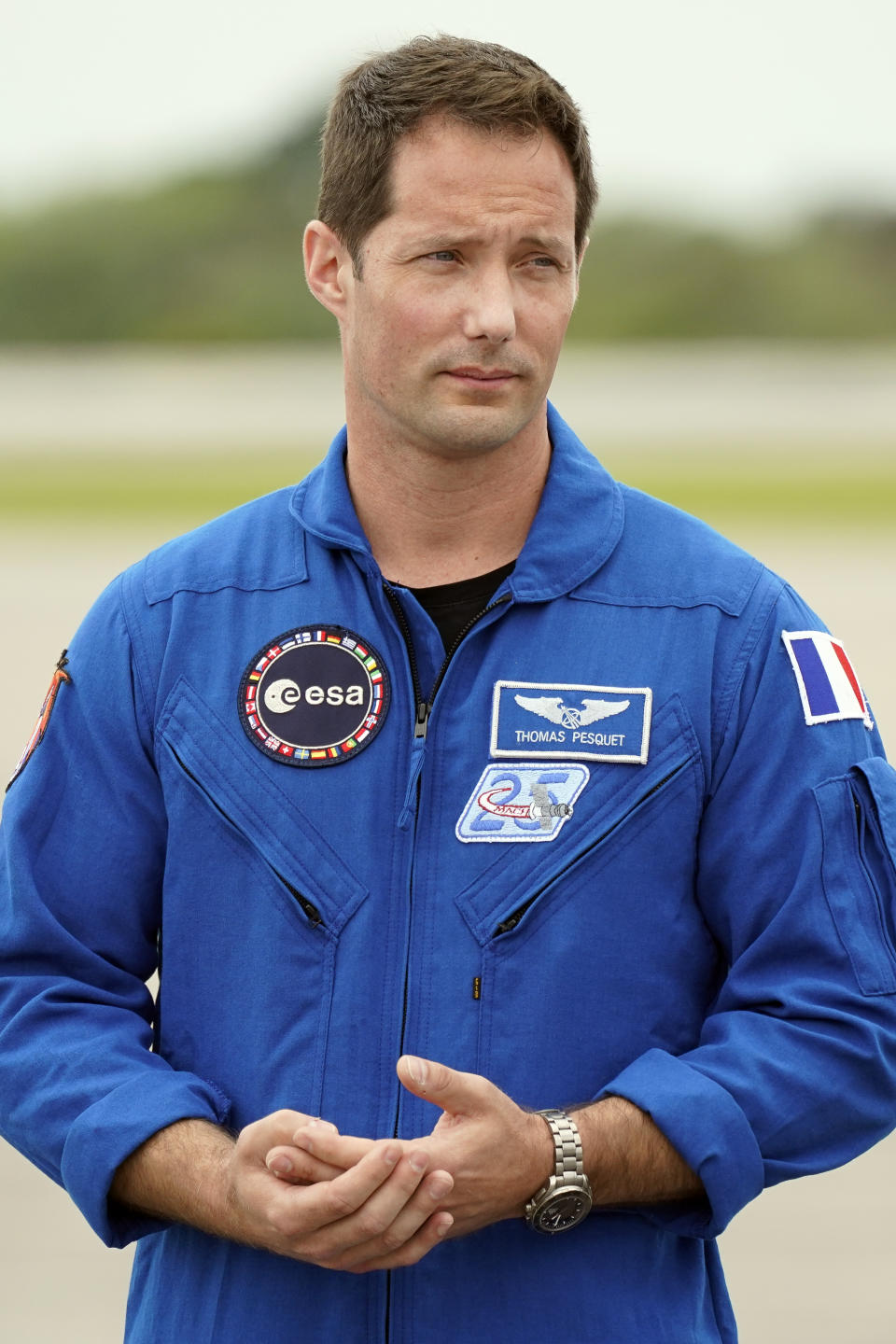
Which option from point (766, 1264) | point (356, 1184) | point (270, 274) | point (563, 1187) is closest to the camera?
point (356, 1184)

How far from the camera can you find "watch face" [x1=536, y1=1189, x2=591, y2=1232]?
1.98 meters

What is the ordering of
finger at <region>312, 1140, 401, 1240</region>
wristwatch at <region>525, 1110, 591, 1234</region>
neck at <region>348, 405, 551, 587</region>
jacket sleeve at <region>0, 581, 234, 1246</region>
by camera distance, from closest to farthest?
finger at <region>312, 1140, 401, 1240</region> < wristwatch at <region>525, 1110, 591, 1234</region> < jacket sleeve at <region>0, 581, 234, 1246</region> < neck at <region>348, 405, 551, 587</region>

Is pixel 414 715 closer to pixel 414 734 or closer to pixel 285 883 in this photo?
pixel 414 734

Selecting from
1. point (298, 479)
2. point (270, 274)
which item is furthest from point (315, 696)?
point (270, 274)

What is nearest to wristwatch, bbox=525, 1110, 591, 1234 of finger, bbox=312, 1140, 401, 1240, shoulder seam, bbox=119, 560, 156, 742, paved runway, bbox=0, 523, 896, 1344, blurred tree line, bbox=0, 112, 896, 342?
finger, bbox=312, 1140, 401, 1240

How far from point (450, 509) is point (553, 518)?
5.5 inches

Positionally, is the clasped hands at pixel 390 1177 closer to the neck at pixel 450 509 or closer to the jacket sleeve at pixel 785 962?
the jacket sleeve at pixel 785 962

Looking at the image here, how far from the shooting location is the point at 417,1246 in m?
1.93

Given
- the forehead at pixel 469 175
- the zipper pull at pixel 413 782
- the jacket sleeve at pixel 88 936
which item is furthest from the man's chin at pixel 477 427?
the jacket sleeve at pixel 88 936

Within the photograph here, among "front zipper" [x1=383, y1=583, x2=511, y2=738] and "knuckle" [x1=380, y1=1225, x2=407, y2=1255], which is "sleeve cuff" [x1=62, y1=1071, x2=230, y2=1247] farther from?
"front zipper" [x1=383, y1=583, x2=511, y2=738]

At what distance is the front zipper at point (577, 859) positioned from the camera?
2.11 metres

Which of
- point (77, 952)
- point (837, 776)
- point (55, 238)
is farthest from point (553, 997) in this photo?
point (55, 238)

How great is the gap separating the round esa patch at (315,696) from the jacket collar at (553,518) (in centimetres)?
13

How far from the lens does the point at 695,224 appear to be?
172 feet
